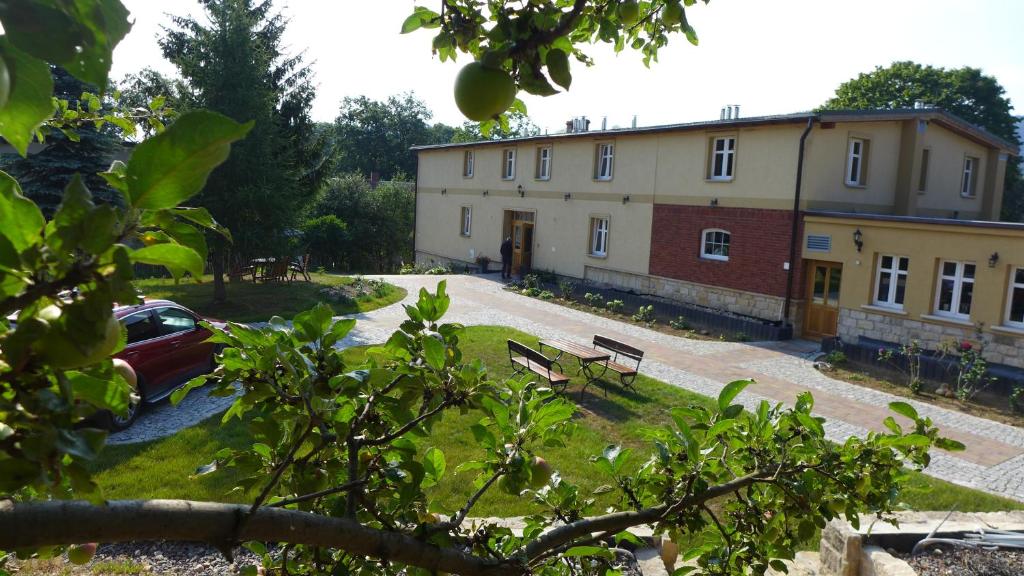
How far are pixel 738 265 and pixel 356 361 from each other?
11.9 meters

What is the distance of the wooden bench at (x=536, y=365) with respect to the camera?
438 inches

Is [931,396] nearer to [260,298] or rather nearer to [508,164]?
Result: [260,298]

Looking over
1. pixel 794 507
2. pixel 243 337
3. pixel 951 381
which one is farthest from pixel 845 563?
pixel 951 381

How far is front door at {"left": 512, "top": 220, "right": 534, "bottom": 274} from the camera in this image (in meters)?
28.6

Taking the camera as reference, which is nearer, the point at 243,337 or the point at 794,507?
the point at 243,337

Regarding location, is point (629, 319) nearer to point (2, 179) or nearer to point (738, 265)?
point (738, 265)

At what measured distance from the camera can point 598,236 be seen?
989 inches

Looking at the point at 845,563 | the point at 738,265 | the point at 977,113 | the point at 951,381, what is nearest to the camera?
the point at 845,563

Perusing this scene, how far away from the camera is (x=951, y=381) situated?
14.0m

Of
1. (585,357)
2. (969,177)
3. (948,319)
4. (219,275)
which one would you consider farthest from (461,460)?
(969,177)

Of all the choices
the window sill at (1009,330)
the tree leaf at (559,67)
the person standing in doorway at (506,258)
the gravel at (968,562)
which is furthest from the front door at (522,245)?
the tree leaf at (559,67)

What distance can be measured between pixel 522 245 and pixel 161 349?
66.4 ft

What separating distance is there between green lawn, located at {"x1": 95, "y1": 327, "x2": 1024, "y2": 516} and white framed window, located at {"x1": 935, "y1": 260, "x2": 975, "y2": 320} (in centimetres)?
778

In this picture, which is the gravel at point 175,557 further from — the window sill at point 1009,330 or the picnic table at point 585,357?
the window sill at point 1009,330
